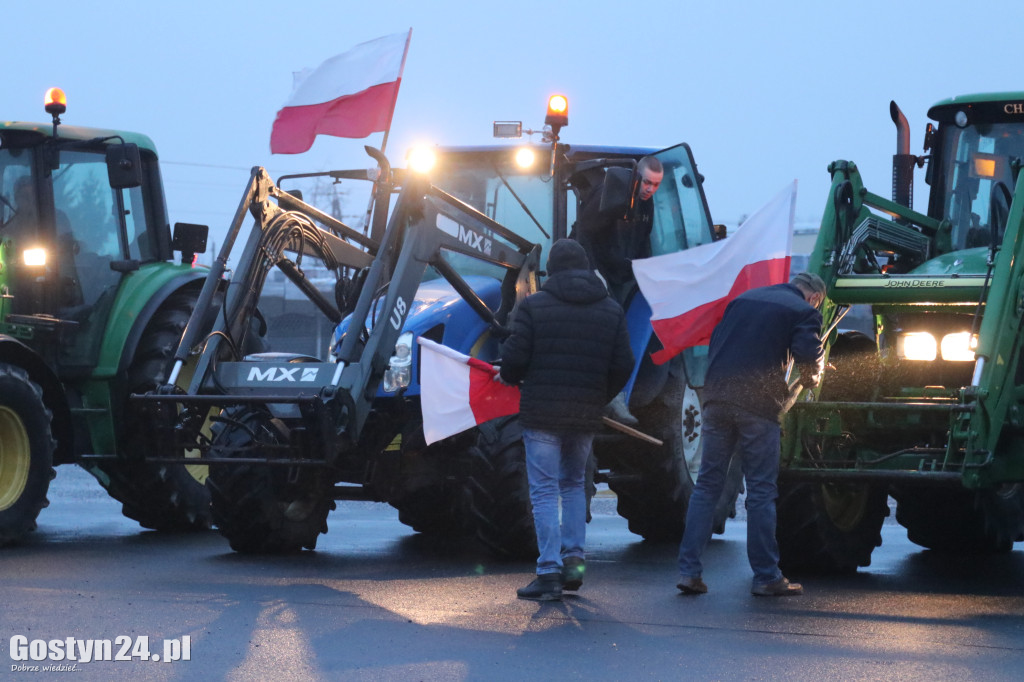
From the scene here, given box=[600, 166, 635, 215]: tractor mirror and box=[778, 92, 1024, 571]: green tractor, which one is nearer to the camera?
box=[778, 92, 1024, 571]: green tractor

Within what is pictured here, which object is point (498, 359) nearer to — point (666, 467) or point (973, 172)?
point (666, 467)

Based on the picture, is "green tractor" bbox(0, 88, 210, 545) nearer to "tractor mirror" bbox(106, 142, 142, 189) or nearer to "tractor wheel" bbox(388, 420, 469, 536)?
"tractor mirror" bbox(106, 142, 142, 189)

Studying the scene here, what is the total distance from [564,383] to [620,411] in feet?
6.37

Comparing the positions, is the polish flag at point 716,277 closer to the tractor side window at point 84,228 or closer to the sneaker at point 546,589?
the sneaker at point 546,589

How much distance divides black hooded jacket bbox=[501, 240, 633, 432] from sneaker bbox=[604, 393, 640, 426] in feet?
4.91

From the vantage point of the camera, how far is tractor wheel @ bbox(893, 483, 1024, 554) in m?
9.50

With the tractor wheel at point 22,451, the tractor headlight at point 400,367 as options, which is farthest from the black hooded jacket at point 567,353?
the tractor wheel at point 22,451

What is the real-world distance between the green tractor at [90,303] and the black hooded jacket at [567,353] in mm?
3487

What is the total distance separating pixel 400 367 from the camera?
9539mm

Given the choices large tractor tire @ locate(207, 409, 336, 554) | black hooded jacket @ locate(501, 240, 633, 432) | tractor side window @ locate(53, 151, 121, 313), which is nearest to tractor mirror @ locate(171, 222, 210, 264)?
tractor side window @ locate(53, 151, 121, 313)

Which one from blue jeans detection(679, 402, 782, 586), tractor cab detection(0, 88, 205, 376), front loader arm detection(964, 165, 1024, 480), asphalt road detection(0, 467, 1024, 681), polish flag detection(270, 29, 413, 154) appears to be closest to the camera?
asphalt road detection(0, 467, 1024, 681)

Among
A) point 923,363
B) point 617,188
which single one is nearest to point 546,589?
point 617,188

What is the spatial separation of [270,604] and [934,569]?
4.45 m

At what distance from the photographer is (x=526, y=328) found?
844cm
